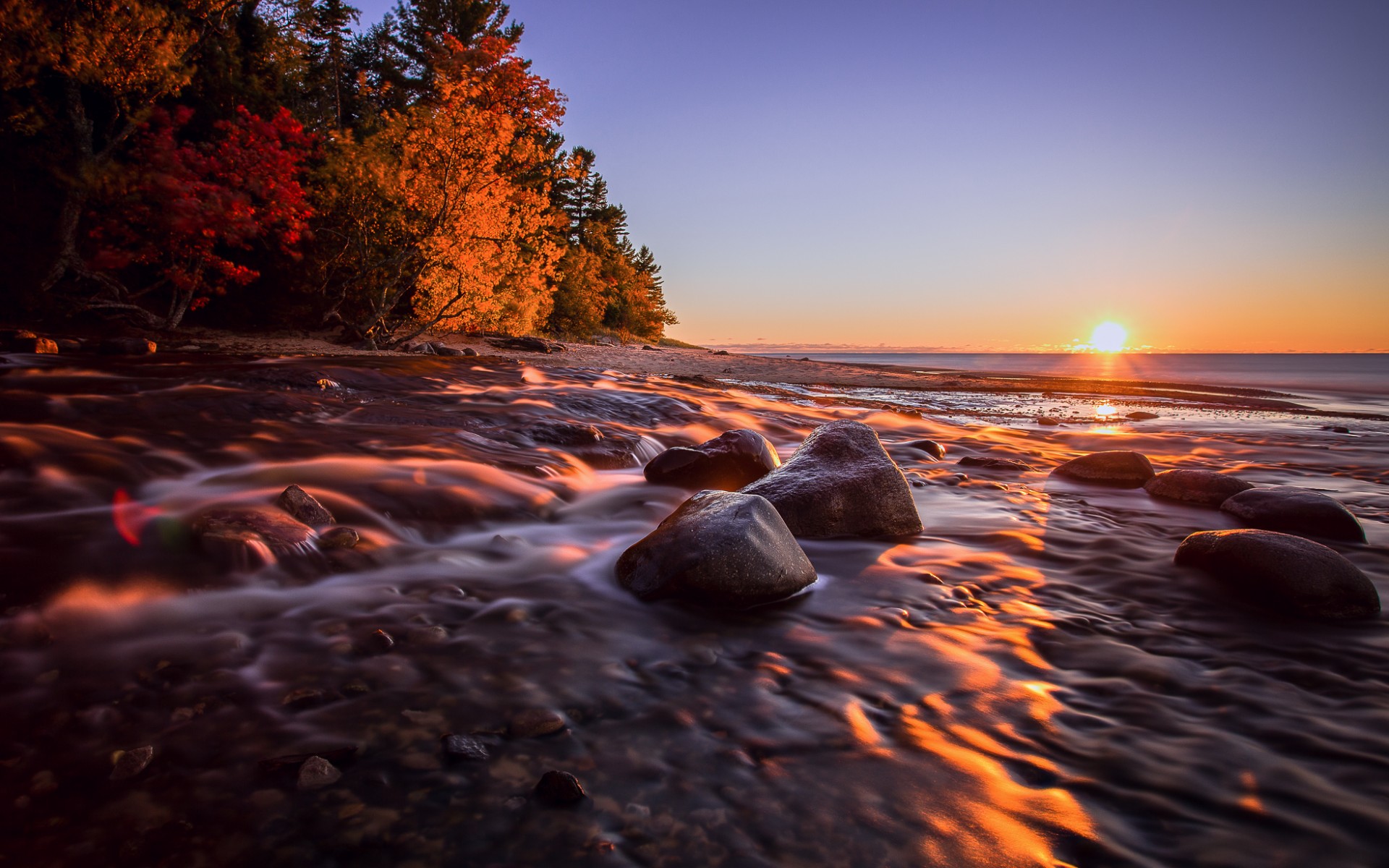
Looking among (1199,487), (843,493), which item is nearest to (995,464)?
(1199,487)

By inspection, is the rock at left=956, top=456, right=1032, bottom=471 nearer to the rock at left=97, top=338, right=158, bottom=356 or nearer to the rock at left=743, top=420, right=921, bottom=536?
the rock at left=743, top=420, right=921, bottom=536

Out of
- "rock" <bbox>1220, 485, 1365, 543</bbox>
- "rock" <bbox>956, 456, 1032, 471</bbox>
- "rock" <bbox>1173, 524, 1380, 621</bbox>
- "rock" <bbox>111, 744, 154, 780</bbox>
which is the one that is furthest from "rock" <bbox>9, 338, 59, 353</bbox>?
"rock" <bbox>1220, 485, 1365, 543</bbox>

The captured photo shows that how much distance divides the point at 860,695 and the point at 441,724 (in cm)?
154

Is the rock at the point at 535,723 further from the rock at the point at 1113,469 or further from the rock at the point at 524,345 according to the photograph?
the rock at the point at 524,345

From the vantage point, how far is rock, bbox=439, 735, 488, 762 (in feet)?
6.50

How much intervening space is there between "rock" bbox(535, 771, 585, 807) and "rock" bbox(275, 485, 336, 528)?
2.83 m

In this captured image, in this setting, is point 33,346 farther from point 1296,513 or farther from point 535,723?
point 1296,513

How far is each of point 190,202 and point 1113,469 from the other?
17.7m

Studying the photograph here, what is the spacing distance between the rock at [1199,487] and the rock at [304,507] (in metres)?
7.07

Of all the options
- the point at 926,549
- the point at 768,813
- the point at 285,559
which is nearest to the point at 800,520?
the point at 926,549

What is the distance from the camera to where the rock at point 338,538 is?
145 inches

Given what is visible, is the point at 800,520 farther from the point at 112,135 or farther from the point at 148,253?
the point at 112,135

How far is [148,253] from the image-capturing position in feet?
46.8

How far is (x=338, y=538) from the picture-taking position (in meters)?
3.74
